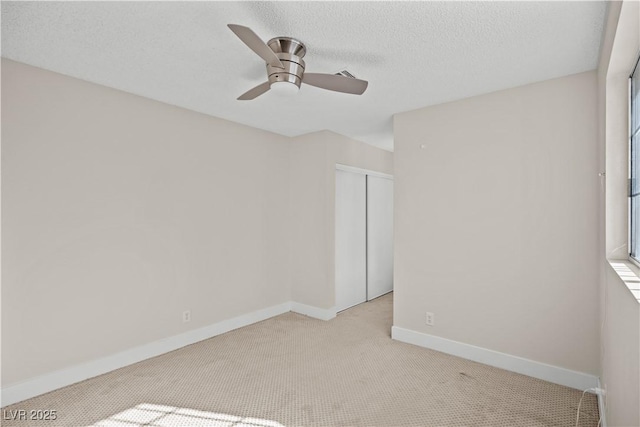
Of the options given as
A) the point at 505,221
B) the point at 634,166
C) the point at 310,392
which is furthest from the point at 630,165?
the point at 310,392

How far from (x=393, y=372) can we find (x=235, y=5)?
2720 mm

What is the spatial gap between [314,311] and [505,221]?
2390 mm

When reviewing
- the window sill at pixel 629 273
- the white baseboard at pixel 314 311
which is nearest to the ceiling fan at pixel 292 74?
the window sill at pixel 629 273

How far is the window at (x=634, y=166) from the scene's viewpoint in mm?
1641

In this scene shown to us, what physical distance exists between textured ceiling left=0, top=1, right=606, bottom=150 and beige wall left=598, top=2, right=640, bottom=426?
23 centimetres

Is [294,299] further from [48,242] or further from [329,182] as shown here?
[48,242]

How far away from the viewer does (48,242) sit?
243 centimetres

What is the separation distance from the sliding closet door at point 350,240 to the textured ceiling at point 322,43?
165 cm

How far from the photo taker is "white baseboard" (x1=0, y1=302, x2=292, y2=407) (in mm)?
2278

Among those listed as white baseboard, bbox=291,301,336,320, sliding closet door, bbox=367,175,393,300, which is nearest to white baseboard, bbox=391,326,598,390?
white baseboard, bbox=291,301,336,320

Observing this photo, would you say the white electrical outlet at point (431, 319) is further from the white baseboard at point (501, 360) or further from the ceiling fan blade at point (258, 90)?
the ceiling fan blade at point (258, 90)

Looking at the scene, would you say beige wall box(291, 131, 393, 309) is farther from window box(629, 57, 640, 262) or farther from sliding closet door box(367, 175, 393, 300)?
window box(629, 57, 640, 262)

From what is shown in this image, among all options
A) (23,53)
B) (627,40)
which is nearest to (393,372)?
(627,40)

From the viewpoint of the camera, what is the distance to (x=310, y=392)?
2.40 m
